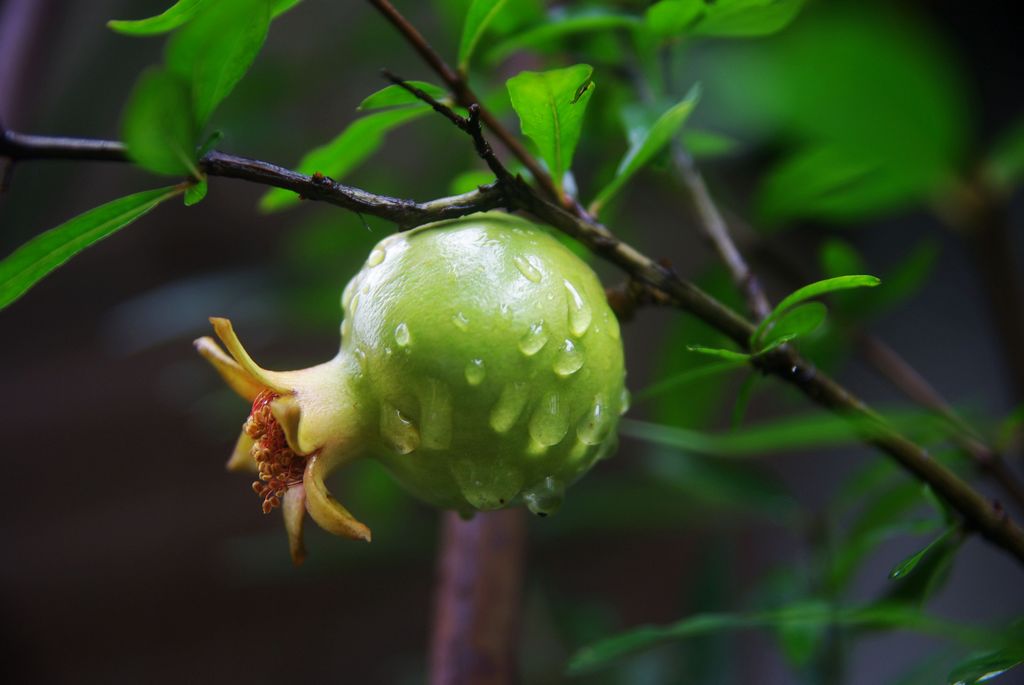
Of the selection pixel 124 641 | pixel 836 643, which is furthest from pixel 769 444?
pixel 124 641

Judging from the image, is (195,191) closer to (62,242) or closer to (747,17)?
(62,242)

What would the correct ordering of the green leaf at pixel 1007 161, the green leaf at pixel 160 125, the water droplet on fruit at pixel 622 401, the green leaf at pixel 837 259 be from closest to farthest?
the green leaf at pixel 160 125 < the water droplet on fruit at pixel 622 401 < the green leaf at pixel 837 259 < the green leaf at pixel 1007 161

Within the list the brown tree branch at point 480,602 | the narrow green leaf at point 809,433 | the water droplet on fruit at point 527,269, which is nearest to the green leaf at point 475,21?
the water droplet on fruit at point 527,269

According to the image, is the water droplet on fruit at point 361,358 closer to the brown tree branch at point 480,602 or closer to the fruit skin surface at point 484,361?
the fruit skin surface at point 484,361

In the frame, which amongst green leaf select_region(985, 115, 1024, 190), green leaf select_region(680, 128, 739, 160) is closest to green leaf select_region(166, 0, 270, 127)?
green leaf select_region(680, 128, 739, 160)

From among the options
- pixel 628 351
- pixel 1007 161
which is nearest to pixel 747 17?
pixel 1007 161

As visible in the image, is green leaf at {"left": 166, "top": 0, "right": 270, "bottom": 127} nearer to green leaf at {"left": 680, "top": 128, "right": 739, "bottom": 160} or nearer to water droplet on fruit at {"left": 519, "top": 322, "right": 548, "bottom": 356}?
water droplet on fruit at {"left": 519, "top": 322, "right": 548, "bottom": 356}

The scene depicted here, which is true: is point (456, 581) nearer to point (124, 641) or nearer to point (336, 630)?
point (336, 630)
